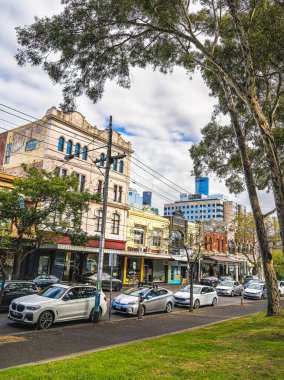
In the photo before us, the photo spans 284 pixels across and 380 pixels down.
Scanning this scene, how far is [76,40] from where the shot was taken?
1312cm

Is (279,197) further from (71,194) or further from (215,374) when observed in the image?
(71,194)

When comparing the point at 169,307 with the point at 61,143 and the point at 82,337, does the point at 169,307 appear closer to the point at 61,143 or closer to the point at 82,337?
the point at 82,337

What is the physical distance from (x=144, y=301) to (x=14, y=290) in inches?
247

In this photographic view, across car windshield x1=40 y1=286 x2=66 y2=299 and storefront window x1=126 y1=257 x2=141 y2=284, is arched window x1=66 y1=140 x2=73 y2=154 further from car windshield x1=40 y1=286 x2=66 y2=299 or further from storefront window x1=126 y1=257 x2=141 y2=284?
car windshield x1=40 y1=286 x2=66 y2=299

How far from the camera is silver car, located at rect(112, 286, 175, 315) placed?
16.8m

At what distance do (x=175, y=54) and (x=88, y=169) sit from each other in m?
20.5

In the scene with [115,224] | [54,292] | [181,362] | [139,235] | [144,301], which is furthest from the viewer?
[139,235]

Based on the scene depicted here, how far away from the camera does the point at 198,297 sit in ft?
72.4

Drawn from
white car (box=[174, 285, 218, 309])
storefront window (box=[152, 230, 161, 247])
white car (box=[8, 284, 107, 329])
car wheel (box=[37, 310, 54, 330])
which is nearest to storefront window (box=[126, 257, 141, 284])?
storefront window (box=[152, 230, 161, 247])

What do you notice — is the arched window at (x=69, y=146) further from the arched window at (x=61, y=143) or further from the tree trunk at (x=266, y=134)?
the tree trunk at (x=266, y=134)

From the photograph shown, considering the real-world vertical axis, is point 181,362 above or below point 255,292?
below

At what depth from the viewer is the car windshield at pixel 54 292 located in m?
13.5

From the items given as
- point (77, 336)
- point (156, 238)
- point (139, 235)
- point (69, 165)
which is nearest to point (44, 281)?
point (77, 336)

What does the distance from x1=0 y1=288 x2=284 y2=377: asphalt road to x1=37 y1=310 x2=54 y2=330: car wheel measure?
9.8 inches
